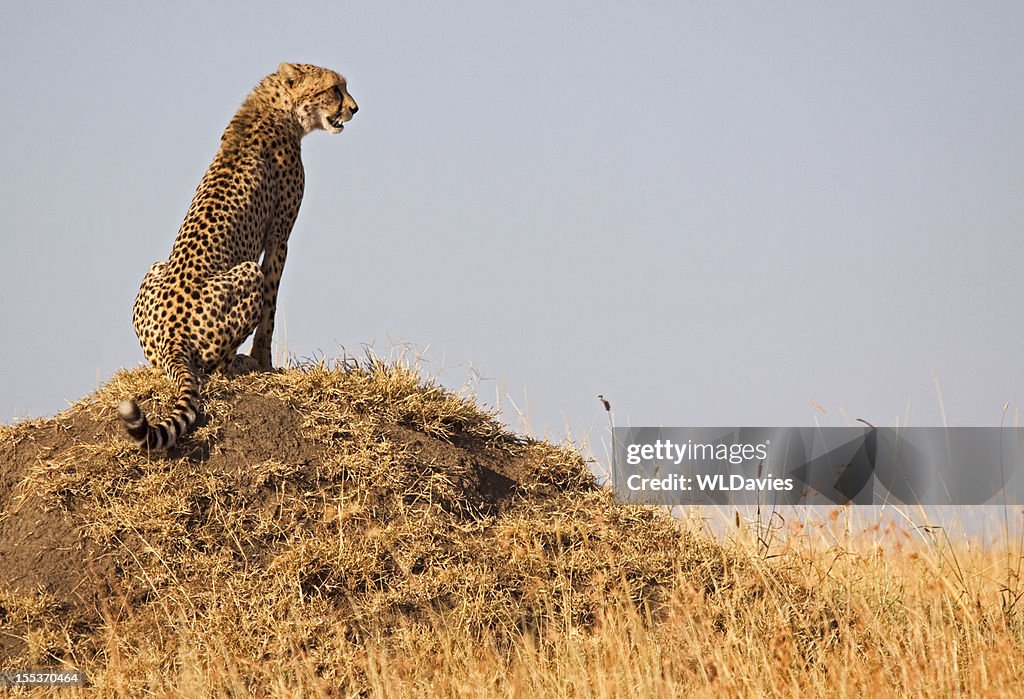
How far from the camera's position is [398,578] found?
6.07 metres

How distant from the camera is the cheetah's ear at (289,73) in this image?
25.6 feet

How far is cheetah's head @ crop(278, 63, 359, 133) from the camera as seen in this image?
25.5 ft

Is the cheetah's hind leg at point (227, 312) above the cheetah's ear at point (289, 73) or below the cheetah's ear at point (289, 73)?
below

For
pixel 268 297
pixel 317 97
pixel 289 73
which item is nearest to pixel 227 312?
pixel 268 297

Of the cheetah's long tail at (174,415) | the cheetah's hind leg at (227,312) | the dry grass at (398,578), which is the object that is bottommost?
the dry grass at (398,578)

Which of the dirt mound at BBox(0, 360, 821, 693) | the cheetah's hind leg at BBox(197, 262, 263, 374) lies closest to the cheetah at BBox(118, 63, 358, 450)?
the cheetah's hind leg at BBox(197, 262, 263, 374)

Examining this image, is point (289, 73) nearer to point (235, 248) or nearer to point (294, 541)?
point (235, 248)

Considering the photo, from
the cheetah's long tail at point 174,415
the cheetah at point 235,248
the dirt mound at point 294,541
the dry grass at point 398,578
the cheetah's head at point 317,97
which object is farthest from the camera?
the cheetah's head at point 317,97

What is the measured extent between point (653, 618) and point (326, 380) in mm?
2275

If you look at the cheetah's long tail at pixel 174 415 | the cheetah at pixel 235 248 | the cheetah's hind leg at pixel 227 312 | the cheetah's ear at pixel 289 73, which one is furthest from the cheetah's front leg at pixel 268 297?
the cheetah's ear at pixel 289 73

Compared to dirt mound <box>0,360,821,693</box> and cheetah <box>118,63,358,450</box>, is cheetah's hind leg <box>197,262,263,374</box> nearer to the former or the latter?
cheetah <box>118,63,358,450</box>

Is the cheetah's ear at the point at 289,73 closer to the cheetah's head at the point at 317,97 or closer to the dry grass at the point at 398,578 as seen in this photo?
the cheetah's head at the point at 317,97

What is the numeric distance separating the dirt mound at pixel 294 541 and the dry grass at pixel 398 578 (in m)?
0.01

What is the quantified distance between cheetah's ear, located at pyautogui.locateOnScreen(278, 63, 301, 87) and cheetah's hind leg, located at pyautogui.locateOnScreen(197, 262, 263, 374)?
140 cm
